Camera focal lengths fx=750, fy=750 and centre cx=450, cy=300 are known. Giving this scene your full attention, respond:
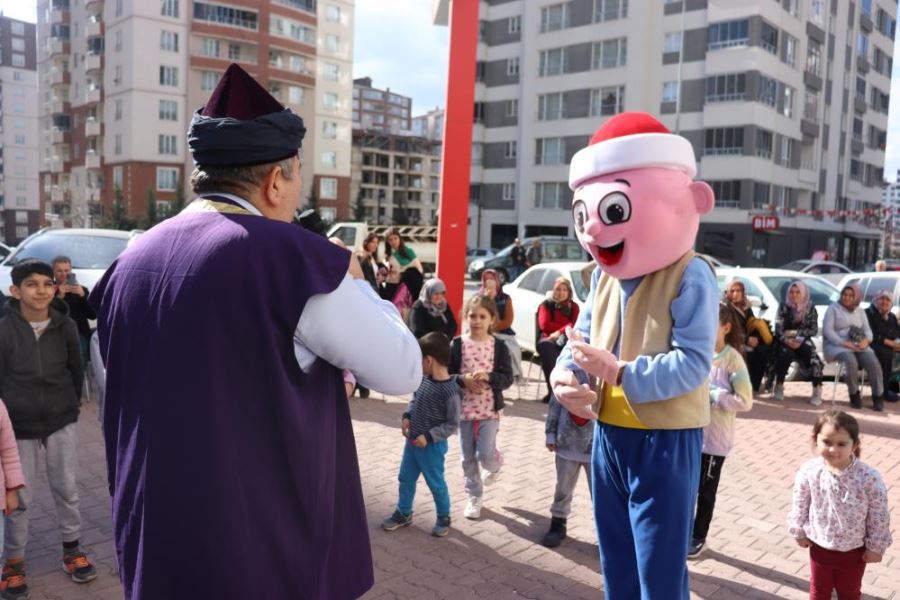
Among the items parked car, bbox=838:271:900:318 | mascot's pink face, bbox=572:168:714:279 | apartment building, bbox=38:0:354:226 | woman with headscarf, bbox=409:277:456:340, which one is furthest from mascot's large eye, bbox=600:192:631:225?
apartment building, bbox=38:0:354:226

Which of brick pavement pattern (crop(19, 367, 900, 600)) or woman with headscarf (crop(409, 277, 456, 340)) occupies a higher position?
woman with headscarf (crop(409, 277, 456, 340))

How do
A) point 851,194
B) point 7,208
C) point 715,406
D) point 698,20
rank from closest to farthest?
1. point 715,406
2. point 698,20
3. point 851,194
4. point 7,208

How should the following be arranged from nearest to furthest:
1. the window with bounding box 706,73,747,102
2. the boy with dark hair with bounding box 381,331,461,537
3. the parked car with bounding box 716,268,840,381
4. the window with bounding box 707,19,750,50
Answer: the boy with dark hair with bounding box 381,331,461,537
the parked car with bounding box 716,268,840,381
the window with bounding box 707,19,750,50
the window with bounding box 706,73,747,102

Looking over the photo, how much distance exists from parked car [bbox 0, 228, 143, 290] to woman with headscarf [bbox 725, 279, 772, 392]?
769 cm

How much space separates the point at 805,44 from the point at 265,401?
4423cm

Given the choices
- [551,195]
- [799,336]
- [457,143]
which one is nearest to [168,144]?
[551,195]

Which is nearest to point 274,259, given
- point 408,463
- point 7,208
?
point 408,463

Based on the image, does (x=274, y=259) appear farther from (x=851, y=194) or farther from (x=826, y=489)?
(x=851, y=194)

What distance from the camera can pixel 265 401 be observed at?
5.65 feet

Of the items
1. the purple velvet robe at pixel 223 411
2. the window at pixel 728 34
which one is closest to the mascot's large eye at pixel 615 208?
the purple velvet robe at pixel 223 411

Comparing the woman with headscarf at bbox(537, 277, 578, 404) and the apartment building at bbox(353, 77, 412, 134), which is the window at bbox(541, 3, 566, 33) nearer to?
the woman with headscarf at bbox(537, 277, 578, 404)

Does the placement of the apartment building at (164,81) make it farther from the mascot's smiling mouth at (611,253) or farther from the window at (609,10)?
the mascot's smiling mouth at (611,253)

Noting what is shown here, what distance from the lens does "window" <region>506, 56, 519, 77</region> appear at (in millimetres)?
44781

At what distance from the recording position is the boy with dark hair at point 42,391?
13.5ft
